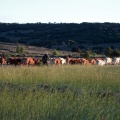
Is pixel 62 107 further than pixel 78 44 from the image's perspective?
No

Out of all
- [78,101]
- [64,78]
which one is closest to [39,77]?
[64,78]

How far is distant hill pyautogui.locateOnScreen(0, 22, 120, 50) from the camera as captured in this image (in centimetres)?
10744

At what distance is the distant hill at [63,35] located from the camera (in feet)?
352

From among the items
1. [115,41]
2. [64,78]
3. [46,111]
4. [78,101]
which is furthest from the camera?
[115,41]

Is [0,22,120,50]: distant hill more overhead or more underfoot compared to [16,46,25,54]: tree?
more overhead

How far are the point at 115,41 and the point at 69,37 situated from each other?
50.2ft

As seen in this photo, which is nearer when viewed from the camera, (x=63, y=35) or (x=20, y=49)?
(x=20, y=49)

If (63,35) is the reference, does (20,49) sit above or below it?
below

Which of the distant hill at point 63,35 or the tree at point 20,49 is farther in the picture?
the distant hill at point 63,35

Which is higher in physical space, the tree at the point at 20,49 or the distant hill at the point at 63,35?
the distant hill at the point at 63,35

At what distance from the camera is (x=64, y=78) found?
18.8m

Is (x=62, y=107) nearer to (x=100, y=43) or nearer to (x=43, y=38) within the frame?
(x=100, y=43)

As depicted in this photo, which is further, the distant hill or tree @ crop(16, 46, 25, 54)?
the distant hill

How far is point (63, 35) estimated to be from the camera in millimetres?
121000
